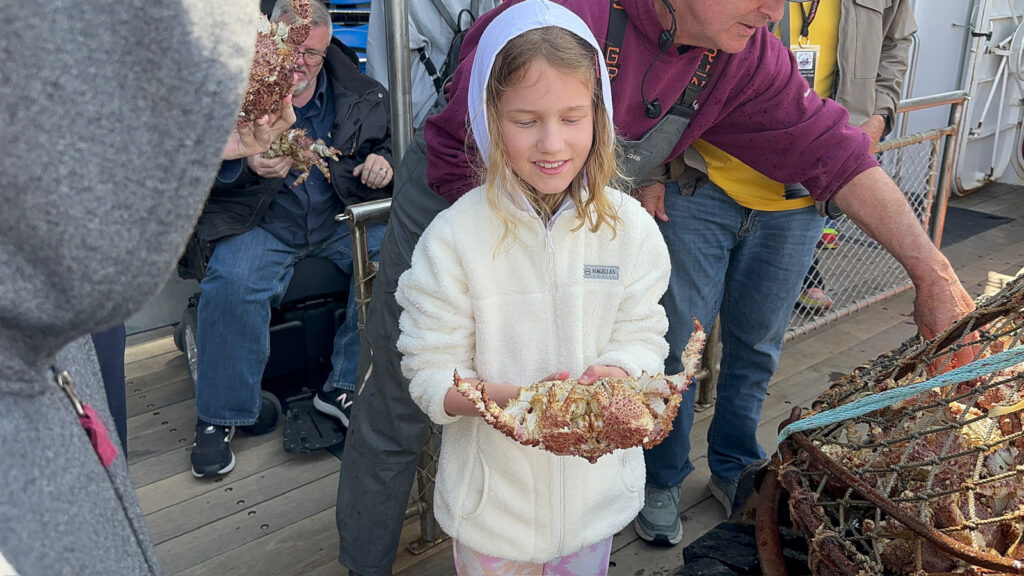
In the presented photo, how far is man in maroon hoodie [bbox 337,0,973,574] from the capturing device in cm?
188

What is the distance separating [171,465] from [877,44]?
3097 mm

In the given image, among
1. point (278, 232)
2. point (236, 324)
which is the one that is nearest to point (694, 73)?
point (278, 232)

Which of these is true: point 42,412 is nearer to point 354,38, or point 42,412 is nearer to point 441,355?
point 441,355

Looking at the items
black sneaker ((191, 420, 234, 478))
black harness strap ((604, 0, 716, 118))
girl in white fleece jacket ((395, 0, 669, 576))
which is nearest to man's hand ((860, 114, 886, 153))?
black harness strap ((604, 0, 716, 118))

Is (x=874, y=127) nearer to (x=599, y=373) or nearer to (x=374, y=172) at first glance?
(x=374, y=172)

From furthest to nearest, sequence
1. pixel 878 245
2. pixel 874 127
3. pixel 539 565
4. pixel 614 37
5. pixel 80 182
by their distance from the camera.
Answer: pixel 878 245 < pixel 874 127 < pixel 614 37 < pixel 539 565 < pixel 80 182

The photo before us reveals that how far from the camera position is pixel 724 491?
2.88 m

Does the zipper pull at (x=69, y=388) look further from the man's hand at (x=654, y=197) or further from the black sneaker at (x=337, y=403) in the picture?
the black sneaker at (x=337, y=403)

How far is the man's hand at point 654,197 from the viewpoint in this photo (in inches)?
95.6

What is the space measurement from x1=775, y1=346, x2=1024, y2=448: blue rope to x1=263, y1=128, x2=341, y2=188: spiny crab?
1.98m

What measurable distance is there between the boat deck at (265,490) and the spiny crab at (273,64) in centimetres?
147

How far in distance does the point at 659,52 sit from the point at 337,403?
2.01m

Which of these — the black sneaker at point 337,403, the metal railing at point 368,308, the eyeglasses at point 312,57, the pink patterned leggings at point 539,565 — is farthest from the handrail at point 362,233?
the eyeglasses at point 312,57

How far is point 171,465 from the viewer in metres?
3.07
